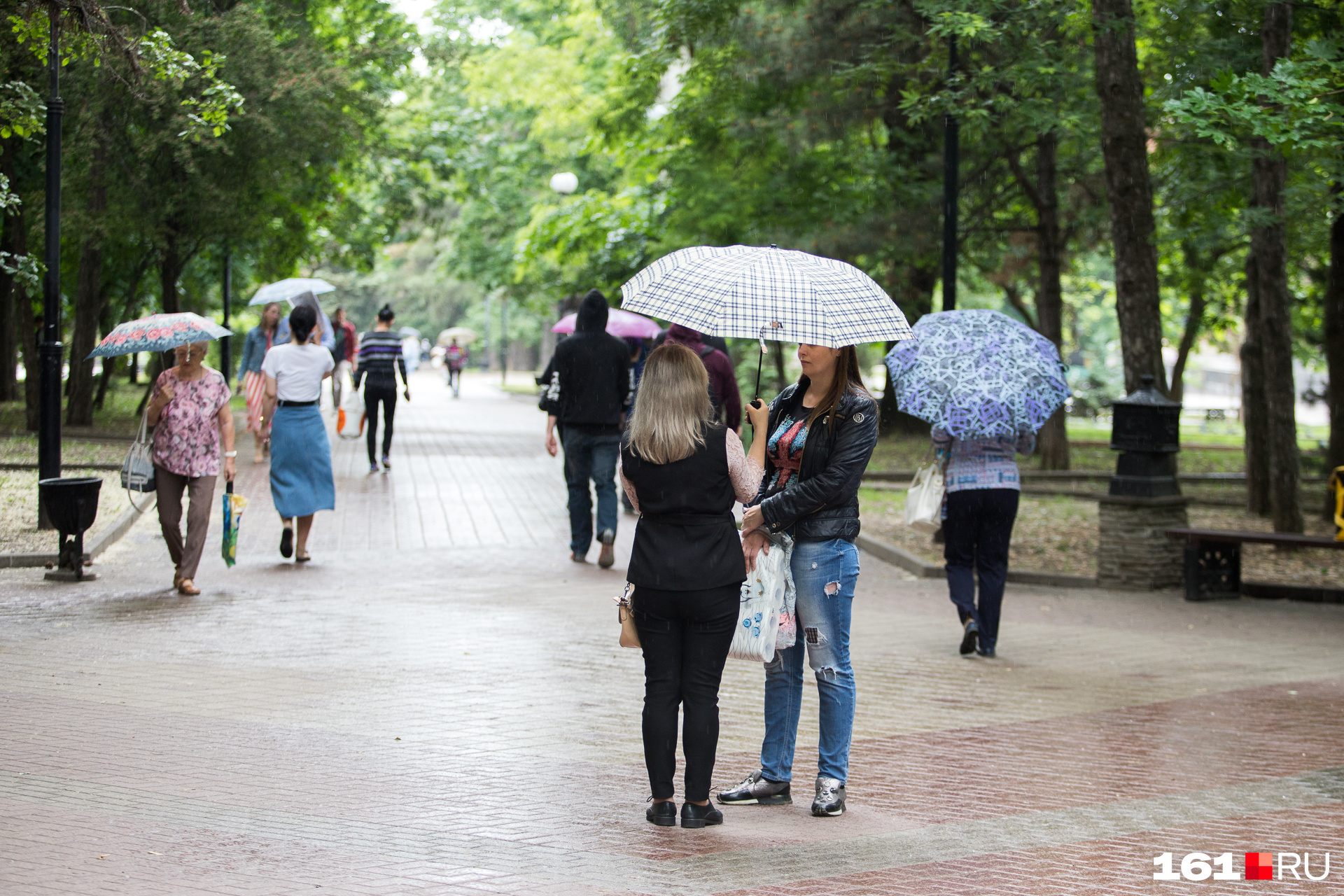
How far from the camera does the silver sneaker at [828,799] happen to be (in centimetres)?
497

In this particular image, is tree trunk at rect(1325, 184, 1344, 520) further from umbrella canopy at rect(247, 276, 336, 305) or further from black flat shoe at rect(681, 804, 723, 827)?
umbrella canopy at rect(247, 276, 336, 305)

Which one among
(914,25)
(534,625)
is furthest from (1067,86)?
(534,625)

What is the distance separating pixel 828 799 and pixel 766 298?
191 cm

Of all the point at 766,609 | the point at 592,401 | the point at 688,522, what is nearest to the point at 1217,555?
the point at 592,401

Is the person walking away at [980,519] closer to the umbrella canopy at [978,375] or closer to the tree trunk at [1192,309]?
the umbrella canopy at [978,375]

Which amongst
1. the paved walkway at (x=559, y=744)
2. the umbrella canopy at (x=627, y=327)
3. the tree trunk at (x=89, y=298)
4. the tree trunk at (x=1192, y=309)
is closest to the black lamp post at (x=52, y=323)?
the paved walkway at (x=559, y=744)

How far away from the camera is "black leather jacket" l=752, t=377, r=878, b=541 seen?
479 cm

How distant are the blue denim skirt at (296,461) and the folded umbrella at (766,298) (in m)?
5.93

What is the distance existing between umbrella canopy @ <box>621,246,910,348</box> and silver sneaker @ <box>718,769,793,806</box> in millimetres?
1735

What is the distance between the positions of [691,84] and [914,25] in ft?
12.4

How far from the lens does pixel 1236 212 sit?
12031 millimetres

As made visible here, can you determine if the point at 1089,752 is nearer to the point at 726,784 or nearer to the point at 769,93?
the point at 726,784

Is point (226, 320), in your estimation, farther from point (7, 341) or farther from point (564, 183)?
point (564, 183)

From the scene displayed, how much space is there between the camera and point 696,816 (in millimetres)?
4758
